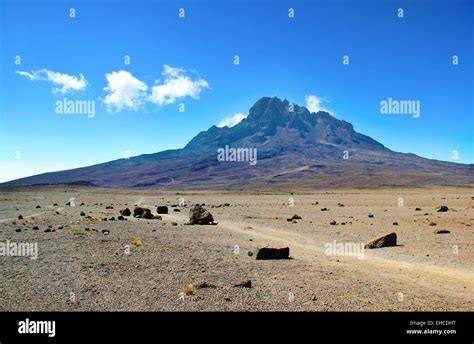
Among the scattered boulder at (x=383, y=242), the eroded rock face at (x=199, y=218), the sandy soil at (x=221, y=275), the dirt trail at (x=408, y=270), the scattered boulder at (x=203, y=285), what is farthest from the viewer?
the eroded rock face at (x=199, y=218)

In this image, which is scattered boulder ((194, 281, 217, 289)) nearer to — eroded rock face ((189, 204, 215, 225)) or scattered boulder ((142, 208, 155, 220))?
eroded rock face ((189, 204, 215, 225))

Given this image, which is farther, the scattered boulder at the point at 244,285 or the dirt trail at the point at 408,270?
the dirt trail at the point at 408,270

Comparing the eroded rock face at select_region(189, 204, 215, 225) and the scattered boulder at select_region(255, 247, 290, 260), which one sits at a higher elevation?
the eroded rock face at select_region(189, 204, 215, 225)

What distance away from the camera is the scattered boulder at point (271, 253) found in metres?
17.1

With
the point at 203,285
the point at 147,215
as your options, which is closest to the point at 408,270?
the point at 203,285

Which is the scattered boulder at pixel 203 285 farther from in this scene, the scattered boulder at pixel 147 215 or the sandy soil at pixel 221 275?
the scattered boulder at pixel 147 215

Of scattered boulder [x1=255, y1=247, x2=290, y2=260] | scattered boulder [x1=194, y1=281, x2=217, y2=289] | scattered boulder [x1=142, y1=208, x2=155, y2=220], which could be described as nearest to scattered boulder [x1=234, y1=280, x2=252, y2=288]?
scattered boulder [x1=194, y1=281, x2=217, y2=289]

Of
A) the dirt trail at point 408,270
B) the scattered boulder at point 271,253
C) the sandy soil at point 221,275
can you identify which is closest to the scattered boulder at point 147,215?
the sandy soil at point 221,275

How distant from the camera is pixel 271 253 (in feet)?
56.6

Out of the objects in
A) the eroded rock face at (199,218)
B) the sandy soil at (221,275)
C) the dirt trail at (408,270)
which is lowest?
the dirt trail at (408,270)

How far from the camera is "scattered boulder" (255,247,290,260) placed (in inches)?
675

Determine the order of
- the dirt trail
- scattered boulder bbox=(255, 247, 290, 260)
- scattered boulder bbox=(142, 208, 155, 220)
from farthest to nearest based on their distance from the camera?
scattered boulder bbox=(142, 208, 155, 220) → scattered boulder bbox=(255, 247, 290, 260) → the dirt trail
